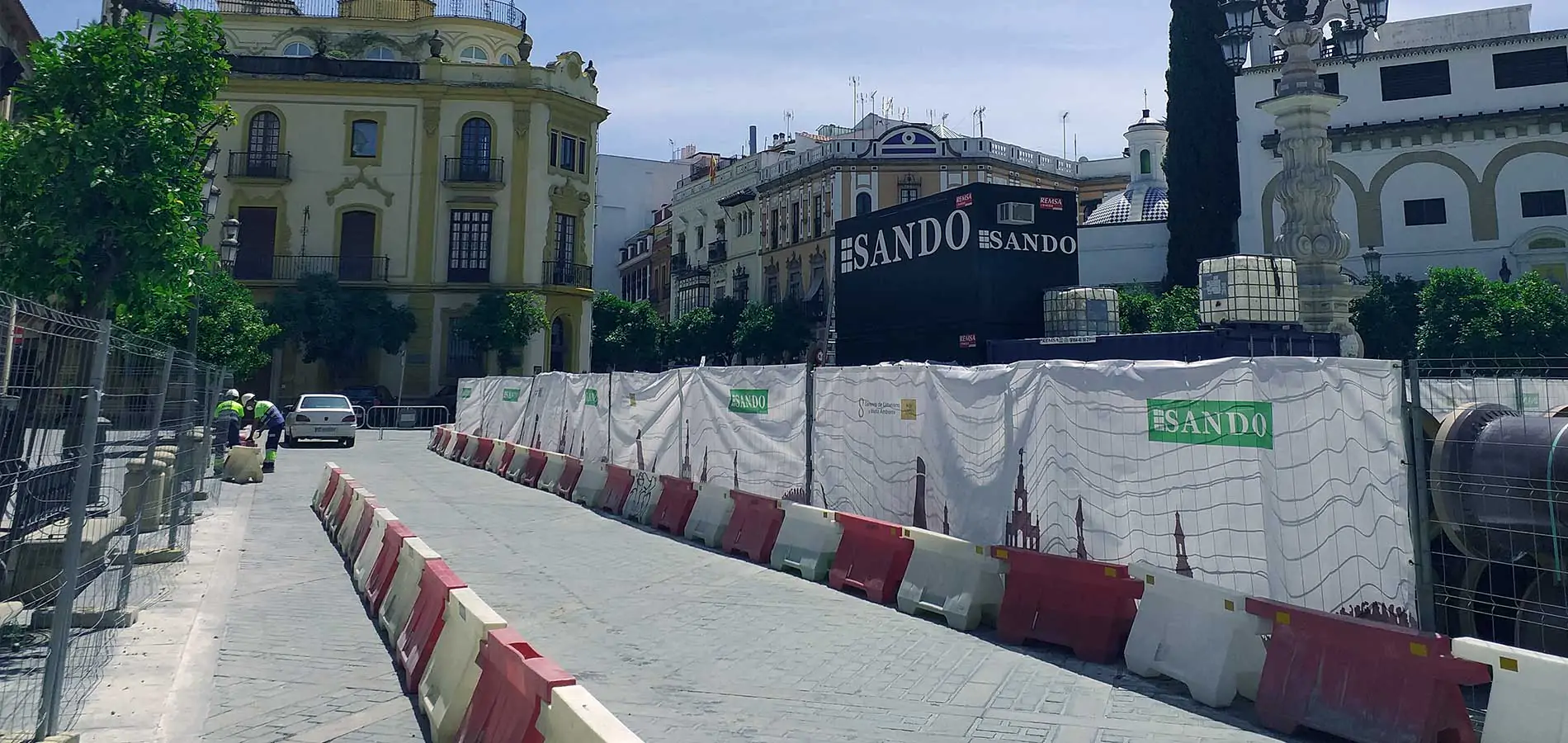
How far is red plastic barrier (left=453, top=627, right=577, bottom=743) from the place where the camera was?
4020 mm

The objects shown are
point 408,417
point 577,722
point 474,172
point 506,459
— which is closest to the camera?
point 577,722

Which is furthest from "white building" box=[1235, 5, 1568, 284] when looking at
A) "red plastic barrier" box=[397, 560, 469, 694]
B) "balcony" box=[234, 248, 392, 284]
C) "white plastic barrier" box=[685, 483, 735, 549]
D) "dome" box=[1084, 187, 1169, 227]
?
"balcony" box=[234, 248, 392, 284]

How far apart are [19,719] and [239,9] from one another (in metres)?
50.8

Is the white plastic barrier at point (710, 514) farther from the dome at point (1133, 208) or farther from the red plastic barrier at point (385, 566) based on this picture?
→ the dome at point (1133, 208)

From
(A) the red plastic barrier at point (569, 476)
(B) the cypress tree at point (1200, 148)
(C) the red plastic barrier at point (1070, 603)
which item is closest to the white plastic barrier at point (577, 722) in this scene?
(C) the red plastic barrier at point (1070, 603)

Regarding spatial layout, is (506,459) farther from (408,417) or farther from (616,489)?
(408,417)

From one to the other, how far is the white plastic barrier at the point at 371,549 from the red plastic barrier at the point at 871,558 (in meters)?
4.34

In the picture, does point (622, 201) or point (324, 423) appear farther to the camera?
point (622, 201)

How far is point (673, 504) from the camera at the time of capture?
13.1 metres

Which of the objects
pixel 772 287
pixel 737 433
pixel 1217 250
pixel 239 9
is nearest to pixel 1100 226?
pixel 1217 250

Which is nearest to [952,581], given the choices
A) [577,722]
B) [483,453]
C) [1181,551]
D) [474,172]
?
[1181,551]

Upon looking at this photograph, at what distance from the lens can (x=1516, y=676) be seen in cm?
471

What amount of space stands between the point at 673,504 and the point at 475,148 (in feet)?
111

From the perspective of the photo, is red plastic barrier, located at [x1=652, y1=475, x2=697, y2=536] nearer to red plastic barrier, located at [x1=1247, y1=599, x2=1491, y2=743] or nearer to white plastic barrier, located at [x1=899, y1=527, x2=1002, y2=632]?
white plastic barrier, located at [x1=899, y1=527, x2=1002, y2=632]
